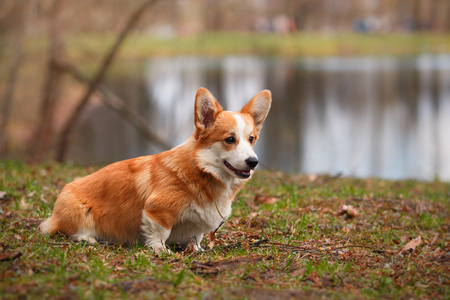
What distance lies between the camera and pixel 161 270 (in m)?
4.20

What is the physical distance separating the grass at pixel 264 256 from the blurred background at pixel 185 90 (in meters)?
2.97

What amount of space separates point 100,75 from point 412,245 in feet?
36.1

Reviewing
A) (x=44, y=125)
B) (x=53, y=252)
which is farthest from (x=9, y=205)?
(x=44, y=125)

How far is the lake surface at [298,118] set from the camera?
15.9 metres

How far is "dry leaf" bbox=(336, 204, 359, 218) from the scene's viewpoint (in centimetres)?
638

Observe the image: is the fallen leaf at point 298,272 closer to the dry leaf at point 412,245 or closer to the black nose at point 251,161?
the black nose at point 251,161

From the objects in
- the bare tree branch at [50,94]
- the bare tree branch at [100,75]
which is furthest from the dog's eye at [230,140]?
the bare tree branch at [50,94]

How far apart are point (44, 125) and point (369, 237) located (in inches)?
493

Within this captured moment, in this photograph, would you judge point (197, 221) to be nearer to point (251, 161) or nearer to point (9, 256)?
point (251, 161)

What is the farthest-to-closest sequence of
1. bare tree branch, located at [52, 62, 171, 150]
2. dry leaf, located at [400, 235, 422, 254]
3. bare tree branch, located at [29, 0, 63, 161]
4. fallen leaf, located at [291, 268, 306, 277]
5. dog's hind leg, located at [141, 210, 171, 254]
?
bare tree branch, located at [29, 0, 63, 161] → bare tree branch, located at [52, 62, 171, 150] → dry leaf, located at [400, 235, 422, 254] → dog's hind leg, located at [141, 210, 171, 254] → fallen leaf, located at [291, 268, 306, 277]

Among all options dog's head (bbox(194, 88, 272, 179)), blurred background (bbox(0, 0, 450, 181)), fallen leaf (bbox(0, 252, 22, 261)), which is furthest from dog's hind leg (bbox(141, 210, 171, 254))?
blurred background (bbox(0, 0, 450, 181))

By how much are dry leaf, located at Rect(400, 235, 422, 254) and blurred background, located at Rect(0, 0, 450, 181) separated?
12.8ft

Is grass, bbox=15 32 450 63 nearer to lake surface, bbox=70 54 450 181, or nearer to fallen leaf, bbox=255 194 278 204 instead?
lake surface, bbox=70 54 450 181

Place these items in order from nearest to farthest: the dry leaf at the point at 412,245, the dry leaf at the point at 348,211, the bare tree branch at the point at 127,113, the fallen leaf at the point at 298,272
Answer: the fallen leaf at the point at 298,272 → the dry leaf at the point at 412,245 → the dry leaf at the point at 348,211 → the bare tree branch at the point at 127,113
